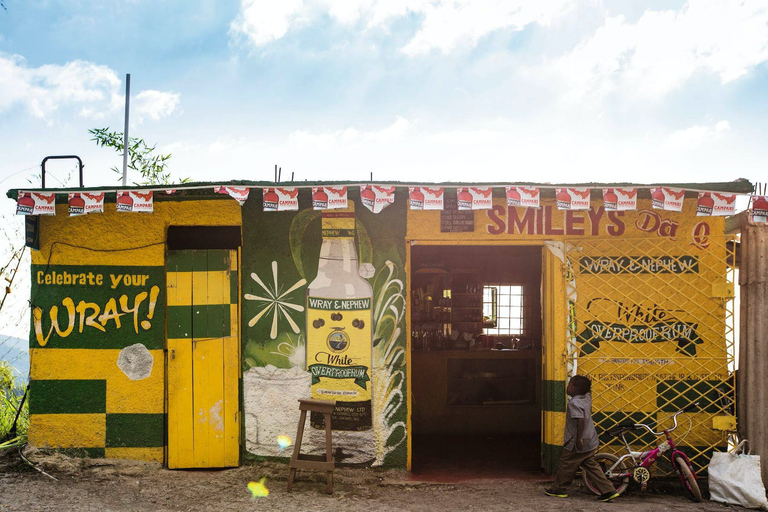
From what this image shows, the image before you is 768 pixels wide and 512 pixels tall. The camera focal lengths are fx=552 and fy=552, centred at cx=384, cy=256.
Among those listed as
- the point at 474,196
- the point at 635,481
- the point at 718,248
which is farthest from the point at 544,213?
the point at 635,481

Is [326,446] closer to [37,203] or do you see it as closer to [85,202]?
[85,202]

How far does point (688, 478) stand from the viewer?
5.75 m

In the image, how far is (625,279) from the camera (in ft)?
21.1

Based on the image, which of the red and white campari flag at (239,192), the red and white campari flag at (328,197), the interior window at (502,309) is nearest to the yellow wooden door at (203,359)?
the red and white campari flag at (239,192)

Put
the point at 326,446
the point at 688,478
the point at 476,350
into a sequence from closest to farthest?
the point at 688,478
the point at 326,446
the point at 476,350

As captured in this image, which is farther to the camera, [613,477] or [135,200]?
[135,200]

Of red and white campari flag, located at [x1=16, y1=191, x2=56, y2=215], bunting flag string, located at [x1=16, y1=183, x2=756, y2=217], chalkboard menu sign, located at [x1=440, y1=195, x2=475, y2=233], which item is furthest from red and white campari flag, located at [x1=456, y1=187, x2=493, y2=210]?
red and white campari flag, located at [x1=16, y1=191, x2=56, y2=215]

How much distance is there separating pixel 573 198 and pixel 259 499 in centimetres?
461

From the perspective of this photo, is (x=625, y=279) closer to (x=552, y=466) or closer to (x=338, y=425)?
(x=552, y=466)

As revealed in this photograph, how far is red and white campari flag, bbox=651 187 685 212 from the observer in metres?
6.03

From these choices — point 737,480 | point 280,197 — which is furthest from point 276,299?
point 737,480

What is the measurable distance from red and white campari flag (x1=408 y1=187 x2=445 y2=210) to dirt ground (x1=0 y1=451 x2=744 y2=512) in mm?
3103

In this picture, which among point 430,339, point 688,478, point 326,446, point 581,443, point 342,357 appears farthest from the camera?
point 430,339

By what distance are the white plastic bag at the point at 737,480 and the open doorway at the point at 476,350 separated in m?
2.47
